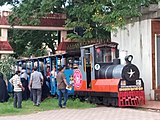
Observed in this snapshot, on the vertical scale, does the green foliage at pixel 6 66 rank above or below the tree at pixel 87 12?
below

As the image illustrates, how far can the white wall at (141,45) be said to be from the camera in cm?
1969

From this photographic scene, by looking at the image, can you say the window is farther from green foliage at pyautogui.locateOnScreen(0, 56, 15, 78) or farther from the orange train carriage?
green foliage at pyautogui.locateOnScreen(0, 56, 15, 78)

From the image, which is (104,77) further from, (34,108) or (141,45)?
(141,45)

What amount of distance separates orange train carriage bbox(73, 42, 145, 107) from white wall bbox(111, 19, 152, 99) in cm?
168

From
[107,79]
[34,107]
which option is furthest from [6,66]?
[107,79]

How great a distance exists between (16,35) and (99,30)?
38.1 feet

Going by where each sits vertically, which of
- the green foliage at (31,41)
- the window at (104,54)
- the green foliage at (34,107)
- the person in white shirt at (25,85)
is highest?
the green foliage at (31,41)

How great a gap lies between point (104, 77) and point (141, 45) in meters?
3.48

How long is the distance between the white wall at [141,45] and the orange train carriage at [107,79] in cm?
168

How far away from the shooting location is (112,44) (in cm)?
1886

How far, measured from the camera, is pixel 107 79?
17484 mm

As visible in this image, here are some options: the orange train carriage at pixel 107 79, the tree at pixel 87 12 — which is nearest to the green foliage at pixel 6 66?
the tree at pixel 87 12

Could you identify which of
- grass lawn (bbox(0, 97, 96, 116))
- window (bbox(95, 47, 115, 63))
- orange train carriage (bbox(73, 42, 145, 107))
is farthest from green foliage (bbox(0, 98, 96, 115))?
window (bbox(95, 47, 115, 63))

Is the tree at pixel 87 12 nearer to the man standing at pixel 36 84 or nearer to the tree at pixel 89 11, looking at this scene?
the tree at pixel 89 11
